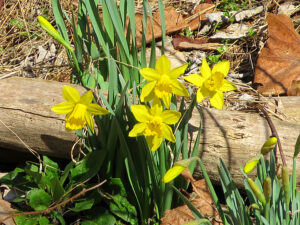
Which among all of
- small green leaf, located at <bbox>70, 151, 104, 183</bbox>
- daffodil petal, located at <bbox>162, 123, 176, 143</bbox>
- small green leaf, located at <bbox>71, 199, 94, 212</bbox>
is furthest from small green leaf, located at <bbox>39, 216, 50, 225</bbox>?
daffodil petal, located at <bbox>162, 123, 176, 143</bbox>

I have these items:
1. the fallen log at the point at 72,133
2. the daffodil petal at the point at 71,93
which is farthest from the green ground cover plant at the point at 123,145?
the fallen log at the point at 72,133

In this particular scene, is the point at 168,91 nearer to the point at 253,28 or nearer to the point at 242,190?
the point at 242,190

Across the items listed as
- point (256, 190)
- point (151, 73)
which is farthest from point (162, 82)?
point (256, 190)

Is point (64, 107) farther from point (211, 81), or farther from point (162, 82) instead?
point (211, 81)

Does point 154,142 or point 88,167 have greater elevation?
point 154,142

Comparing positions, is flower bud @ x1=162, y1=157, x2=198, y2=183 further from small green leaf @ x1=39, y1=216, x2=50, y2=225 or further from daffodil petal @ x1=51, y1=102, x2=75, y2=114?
small green leaf @ x1=39, y1=216, x2=50, y2=225
